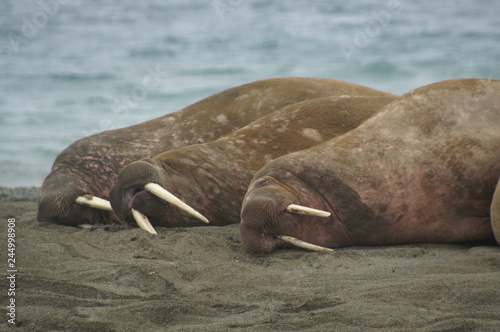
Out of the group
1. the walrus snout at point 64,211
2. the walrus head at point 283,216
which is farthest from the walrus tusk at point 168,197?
the walrus snout at point 64,211

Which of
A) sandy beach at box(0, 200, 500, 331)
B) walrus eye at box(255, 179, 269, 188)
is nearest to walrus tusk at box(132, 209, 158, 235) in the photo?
sandy beach at box(0, 200, 500, 331)

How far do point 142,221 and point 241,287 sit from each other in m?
1.67

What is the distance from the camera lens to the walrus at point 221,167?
15.7 ft

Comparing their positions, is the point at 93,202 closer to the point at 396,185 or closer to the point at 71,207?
the point at 71,207

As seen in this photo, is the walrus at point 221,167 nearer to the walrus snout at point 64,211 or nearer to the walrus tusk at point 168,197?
the walrus tusk at point 168,197

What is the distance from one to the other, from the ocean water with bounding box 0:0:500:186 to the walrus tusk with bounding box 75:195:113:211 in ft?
21.1

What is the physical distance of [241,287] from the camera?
10.6ft

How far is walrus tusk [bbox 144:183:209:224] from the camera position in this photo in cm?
452

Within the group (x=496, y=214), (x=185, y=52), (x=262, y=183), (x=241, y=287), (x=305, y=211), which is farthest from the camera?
(x=185, y=52)

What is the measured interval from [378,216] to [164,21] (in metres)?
24.4

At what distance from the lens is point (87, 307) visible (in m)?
2.88

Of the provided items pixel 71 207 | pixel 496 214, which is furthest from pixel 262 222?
pixel 71 207

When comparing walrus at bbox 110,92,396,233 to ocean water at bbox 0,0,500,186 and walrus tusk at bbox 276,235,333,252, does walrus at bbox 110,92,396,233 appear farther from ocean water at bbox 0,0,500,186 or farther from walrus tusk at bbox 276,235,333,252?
ocean water at bbox 0,0,500,186

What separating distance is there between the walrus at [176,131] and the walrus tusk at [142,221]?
3.45ft
